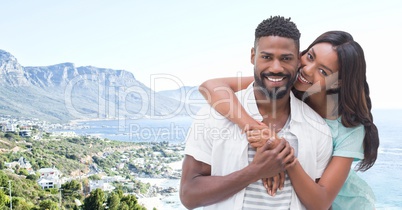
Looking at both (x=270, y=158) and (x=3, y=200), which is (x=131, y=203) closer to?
(x=3, y=200)

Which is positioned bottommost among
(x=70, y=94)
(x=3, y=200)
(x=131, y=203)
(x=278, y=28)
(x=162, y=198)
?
(x=162, y=198)

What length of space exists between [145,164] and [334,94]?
89.3 feet

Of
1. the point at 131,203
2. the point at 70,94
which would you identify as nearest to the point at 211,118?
the point at 131,203

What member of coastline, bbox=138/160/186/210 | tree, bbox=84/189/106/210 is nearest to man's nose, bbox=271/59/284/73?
tree, bbox=84/189/106/210

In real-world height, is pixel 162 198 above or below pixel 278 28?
below

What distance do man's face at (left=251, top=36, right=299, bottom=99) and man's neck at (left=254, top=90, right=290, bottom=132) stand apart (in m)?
0.06

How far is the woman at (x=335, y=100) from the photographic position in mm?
1079

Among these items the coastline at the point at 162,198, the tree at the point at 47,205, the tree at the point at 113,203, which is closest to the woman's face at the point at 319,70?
the tree at the point at 47,205

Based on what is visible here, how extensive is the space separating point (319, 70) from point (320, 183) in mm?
332

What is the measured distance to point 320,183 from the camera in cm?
108

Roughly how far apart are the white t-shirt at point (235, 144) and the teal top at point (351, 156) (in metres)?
0.03

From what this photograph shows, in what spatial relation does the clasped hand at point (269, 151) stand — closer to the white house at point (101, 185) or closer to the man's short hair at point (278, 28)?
the man's short hair at point (278, 28)

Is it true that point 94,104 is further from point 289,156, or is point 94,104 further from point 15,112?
point 289,156

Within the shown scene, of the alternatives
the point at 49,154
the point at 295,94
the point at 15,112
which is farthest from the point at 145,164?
the point at 295,94
